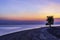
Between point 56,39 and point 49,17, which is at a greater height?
point 49,17

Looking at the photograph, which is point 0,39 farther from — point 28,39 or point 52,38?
point 52,38

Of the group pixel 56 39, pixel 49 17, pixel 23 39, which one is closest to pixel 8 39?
pixel 23 39

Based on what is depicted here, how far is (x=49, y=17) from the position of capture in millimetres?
11203

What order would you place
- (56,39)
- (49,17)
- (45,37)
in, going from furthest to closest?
(49,17) → (45,37) → (56,39)

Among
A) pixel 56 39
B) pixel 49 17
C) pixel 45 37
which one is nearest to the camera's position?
pixel 56 39

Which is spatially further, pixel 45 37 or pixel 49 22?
pixel 49 22

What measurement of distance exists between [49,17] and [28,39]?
2886 mm

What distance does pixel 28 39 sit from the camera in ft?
30.0

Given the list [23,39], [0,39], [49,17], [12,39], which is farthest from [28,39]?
[49,17]

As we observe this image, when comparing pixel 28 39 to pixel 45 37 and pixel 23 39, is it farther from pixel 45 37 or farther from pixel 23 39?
pixel 45 37

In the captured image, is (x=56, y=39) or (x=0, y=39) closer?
(x=56, y=39)

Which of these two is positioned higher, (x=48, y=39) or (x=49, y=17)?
(x=49, y=17)

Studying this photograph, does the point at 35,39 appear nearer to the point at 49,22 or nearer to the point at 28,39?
the point at 28,39

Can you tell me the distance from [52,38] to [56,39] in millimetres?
273
